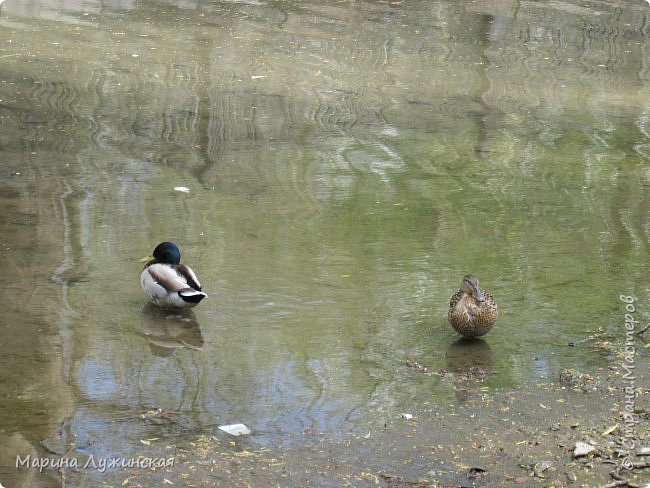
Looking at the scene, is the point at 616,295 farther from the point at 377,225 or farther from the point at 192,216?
the point at 192,216

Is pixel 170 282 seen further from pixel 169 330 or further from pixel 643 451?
pixel 643 451

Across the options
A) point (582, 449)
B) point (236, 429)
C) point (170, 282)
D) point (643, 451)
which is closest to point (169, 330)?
point (170, 282)

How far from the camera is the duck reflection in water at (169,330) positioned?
6.15m

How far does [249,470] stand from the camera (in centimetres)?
481

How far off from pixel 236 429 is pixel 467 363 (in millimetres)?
1515

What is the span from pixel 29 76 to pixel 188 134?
2460 mm

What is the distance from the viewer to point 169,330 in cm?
637

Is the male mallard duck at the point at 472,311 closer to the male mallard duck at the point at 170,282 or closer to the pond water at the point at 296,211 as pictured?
the pond water at the point at 296,211

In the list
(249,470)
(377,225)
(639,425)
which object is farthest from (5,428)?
(377,225)

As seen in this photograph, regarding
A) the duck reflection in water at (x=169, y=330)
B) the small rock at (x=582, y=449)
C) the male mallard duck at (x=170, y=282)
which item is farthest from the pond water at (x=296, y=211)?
the small rock at (x=582, y=449)

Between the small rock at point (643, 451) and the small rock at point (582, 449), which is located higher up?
the small rock at point (643, 451)

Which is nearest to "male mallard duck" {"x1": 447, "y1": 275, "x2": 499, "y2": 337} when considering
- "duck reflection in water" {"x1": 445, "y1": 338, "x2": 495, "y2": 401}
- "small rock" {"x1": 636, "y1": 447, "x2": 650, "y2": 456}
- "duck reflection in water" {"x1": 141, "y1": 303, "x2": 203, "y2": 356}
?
"duck reflection in water" {"x1": 445, "y1": 338, "x2": 495, "y2": 401}

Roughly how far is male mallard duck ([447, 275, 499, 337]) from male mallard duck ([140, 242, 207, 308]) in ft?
4.88

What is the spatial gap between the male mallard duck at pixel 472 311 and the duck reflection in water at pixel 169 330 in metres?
1.48
